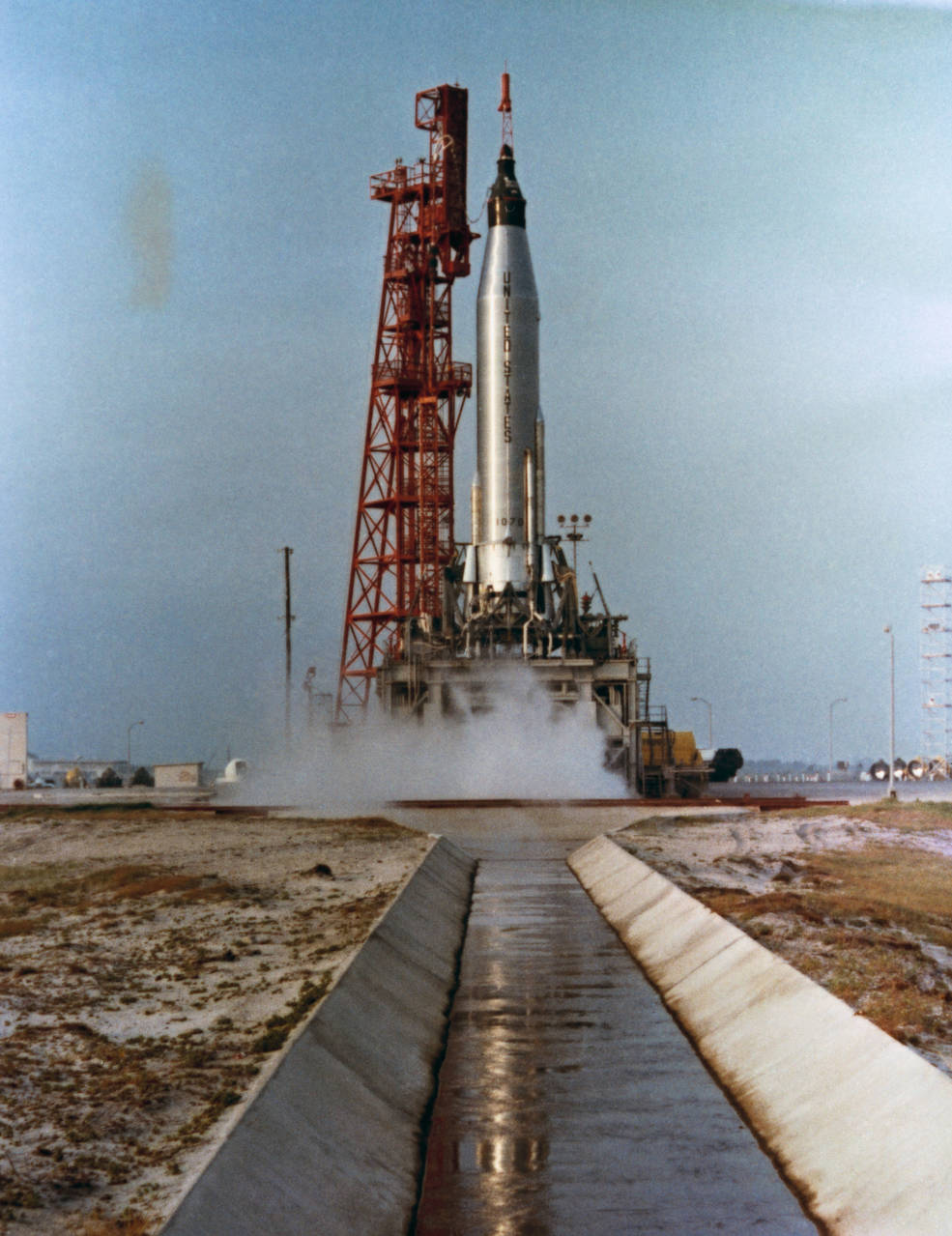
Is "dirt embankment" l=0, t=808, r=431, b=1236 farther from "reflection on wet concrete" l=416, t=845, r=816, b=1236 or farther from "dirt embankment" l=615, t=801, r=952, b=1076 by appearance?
"dirt embankment" l=615, t=801, r=952, b=1076

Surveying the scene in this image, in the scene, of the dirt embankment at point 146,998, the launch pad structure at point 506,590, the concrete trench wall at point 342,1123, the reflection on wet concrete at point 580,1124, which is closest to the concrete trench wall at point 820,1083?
the reflection on wet concrete at point 580,1124

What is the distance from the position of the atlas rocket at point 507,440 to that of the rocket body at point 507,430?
0.04 metres

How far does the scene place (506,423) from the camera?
63812mm

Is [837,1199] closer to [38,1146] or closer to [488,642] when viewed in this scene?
[38,1146]

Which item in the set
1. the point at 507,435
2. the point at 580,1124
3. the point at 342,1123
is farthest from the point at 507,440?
the point at 342,1123

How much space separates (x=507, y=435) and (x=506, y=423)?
0.53 meters

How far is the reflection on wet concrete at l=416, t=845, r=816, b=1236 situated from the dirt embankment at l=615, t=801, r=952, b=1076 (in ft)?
6.14

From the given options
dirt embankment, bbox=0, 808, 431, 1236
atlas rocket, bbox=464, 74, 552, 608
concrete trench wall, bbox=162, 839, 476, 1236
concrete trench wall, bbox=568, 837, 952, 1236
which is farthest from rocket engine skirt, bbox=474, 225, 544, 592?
concrete trench wall, bbox=162, 839, 476, 1236

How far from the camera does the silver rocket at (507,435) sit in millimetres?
63656

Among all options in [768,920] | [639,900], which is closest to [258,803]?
[639,900]

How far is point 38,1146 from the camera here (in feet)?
34.4

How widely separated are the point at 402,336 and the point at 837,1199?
6761cm

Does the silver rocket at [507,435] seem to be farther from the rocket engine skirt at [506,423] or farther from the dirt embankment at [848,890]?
the dirt embankment at [848,890]

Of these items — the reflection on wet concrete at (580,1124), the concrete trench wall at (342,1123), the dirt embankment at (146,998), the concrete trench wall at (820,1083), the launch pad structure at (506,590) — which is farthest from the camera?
the launch pad structure at (506,590)
